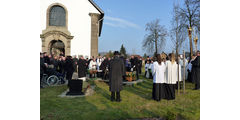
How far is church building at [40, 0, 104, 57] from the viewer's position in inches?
693

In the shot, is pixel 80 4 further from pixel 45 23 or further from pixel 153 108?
pixel 153 108

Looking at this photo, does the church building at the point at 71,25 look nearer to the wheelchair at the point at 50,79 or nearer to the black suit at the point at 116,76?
the wheelchair at the point at 50,79

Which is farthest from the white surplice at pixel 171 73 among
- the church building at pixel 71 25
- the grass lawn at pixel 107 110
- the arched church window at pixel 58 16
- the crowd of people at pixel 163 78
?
the arched church window at pixel 58 16

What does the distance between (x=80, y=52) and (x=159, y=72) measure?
13353mm

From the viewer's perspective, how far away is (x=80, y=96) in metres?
7.19

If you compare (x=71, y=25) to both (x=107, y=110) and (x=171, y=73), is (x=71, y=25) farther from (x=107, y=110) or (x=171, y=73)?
(x=107, y=110)

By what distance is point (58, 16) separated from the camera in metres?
18.1

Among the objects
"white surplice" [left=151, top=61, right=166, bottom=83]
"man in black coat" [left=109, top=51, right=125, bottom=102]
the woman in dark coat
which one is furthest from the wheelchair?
"white surplice" [left=151, top=61, right=166, bottom=83]

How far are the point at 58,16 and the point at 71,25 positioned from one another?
1806mm

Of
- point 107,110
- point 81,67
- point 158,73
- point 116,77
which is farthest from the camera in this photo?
point 81,67

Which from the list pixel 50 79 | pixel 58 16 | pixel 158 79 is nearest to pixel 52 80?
pixel 50 79

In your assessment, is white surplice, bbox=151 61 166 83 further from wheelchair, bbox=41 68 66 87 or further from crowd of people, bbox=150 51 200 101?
wheelchair, bbox=41 68 66 87
